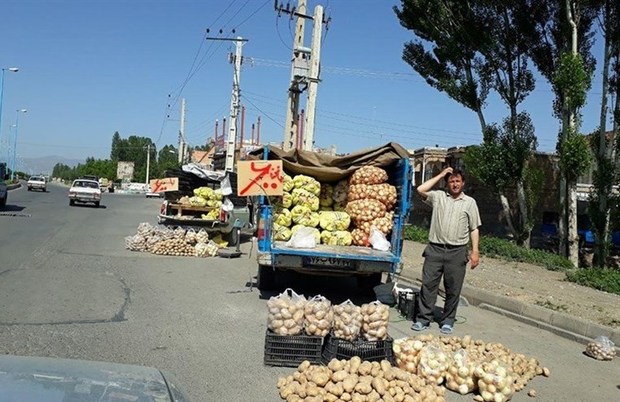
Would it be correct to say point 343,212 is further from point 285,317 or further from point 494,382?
point 494,382

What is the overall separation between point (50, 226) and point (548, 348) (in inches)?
711

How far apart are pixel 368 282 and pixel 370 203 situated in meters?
1.73

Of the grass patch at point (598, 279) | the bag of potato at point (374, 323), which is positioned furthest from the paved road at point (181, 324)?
the grass patch at point (598, 279)

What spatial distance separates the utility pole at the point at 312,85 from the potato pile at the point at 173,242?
19.1 feet

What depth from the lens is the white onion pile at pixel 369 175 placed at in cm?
981

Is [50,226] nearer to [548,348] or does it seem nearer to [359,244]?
[359,244]

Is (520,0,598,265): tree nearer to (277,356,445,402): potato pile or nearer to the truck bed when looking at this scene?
the truck bed

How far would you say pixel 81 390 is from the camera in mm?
2438

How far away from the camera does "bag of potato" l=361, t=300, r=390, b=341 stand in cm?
590

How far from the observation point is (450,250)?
802 centimetres

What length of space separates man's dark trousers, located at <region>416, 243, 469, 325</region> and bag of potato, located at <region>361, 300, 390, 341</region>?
2.19m

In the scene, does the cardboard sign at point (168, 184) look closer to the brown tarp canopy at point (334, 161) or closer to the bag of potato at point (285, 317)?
the brown tarp canopy at point (334, 161)

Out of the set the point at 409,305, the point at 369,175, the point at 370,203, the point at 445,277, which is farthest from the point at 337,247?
the point at 445,277

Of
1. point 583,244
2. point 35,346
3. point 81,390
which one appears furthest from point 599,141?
point 81,390
